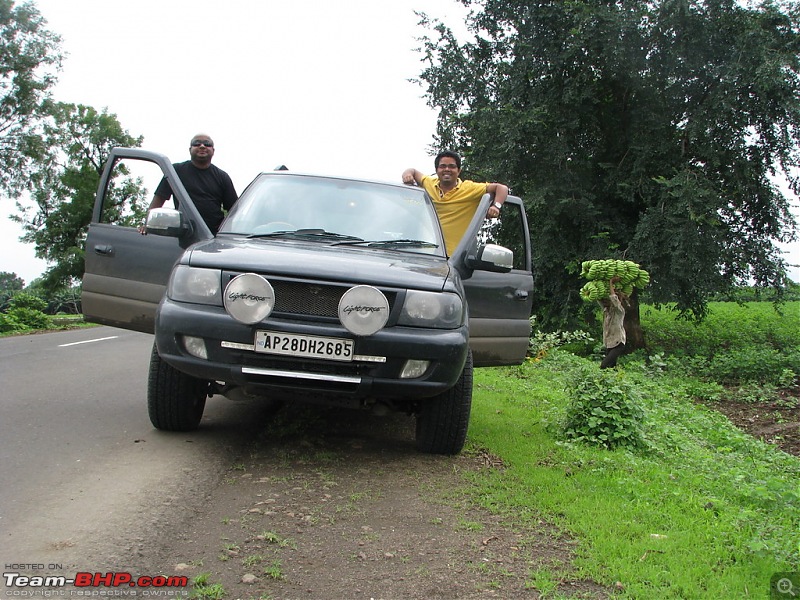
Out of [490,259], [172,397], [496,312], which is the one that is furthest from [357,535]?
[496,312]

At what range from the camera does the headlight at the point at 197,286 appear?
4.42 meters

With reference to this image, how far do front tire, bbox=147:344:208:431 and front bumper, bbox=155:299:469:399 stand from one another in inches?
20.6

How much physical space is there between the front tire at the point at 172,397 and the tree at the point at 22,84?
30499mm

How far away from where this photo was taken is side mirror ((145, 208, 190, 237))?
5.08 m

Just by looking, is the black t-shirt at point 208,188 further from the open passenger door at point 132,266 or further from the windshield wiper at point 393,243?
the windshield wiper at point 393,243

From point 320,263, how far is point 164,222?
131 centimetres

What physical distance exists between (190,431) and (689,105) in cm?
1688

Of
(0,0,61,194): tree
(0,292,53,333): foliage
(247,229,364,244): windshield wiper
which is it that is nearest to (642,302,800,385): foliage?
(247,229,364,244): windshield wiper

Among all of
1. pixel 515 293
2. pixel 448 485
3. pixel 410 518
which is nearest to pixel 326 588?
pixel 410 518

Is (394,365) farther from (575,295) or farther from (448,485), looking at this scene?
(575,295)

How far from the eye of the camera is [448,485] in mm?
4480

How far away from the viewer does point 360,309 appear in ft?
14.1

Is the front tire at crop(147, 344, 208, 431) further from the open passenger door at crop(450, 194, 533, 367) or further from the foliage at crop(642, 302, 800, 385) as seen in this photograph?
the foliage at crop(642, 302, 800, 385)

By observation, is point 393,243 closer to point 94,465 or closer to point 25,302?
point 94,465
